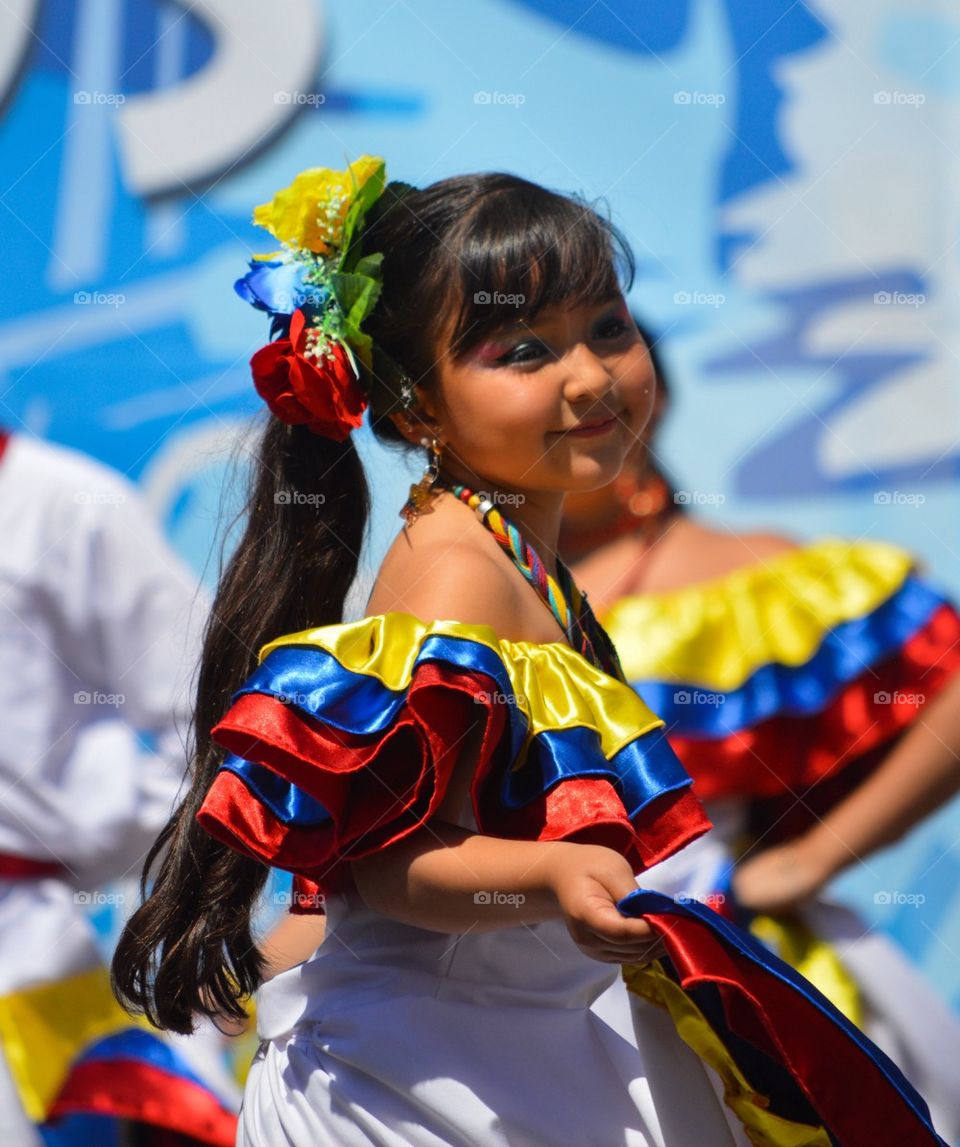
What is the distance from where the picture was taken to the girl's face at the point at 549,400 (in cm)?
147

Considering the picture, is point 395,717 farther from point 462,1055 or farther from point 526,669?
point 462,1055

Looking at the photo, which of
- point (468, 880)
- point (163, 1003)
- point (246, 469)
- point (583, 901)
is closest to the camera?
point (583, 901)

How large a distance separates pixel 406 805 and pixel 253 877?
326 mm

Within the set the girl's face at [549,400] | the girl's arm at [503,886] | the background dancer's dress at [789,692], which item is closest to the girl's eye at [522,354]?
the girl's face at [549,400]

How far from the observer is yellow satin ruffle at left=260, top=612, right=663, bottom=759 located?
1.31 metres

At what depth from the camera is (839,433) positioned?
117 inches

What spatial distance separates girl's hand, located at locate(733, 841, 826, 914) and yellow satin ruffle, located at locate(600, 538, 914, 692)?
29 centimetres

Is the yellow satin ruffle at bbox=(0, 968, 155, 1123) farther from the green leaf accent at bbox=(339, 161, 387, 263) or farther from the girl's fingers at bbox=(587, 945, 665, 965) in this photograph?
the girl's fingers at bbox=(587, 945, 665, 965)

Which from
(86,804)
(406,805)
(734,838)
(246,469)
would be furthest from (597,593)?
(406,805)

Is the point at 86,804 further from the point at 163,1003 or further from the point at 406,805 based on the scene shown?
the point at 406,805

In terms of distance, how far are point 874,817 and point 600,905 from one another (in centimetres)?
153

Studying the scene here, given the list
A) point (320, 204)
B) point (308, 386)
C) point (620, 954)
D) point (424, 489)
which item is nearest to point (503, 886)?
point (620, 954)

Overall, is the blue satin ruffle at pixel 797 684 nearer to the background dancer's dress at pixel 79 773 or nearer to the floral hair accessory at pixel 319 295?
the background dancer's dress at pixel 79 773

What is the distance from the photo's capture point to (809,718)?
8.67 ft
